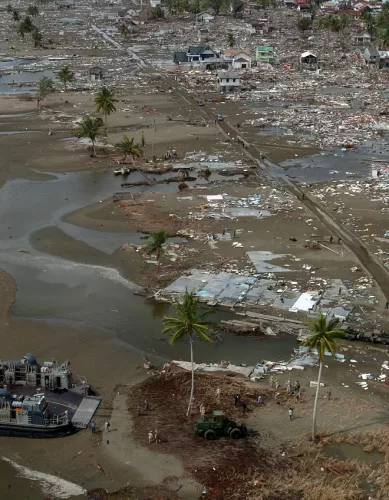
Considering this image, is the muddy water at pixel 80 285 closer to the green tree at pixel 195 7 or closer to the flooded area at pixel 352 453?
the flooded area at pixel 352 453

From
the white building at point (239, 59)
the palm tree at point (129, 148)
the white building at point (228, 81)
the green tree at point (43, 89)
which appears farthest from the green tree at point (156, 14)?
the palm tree at point (129, 148)

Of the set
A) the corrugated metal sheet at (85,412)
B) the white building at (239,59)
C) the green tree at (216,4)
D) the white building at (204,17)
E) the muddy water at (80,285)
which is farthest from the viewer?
the green tree at (216,4)

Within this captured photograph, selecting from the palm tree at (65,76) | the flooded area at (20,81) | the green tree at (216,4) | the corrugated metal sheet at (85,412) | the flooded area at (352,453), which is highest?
the green tree at (216,4)

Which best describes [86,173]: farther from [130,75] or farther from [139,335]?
[130,75]

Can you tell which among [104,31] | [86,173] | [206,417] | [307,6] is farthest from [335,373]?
[307,6]

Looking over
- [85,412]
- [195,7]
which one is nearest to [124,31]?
[195,7]

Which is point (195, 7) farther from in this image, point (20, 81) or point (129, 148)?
point (129, 148)
